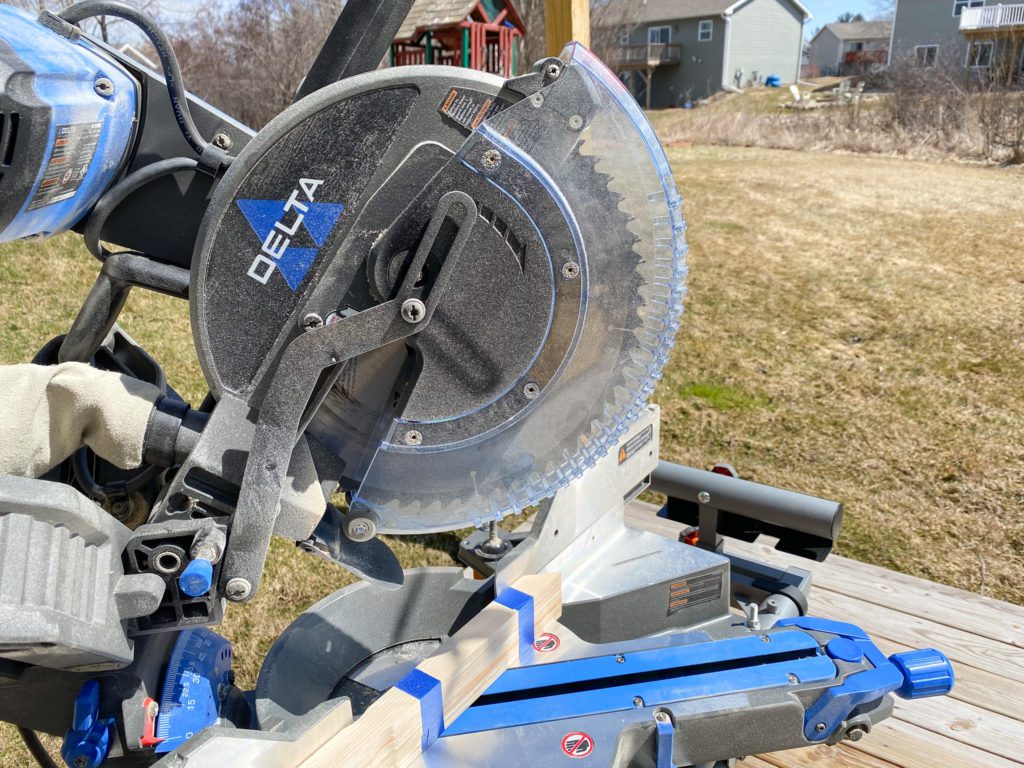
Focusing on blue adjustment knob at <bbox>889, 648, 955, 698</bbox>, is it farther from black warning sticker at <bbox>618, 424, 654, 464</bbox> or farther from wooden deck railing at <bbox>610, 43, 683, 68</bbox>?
wooden deck railing at <bbox>610, 43, 683, 68</bbox>

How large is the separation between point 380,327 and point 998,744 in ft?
6.54

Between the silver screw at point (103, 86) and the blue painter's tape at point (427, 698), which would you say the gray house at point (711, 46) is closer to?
the silver screw at point (103, 86)

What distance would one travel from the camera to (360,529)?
4.80 ft

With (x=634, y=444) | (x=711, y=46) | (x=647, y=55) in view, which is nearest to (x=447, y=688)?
(x=634, y=444)

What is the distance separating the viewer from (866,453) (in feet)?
13.6

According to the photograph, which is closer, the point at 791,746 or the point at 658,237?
the point at 658,237

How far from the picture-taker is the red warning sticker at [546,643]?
1868 mm

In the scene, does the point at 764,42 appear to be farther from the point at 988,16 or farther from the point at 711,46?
the point at 988,16

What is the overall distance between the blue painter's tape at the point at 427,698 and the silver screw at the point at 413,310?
64 centimetres

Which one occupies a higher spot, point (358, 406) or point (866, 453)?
point (358, 406)

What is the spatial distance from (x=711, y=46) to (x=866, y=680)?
119 ft

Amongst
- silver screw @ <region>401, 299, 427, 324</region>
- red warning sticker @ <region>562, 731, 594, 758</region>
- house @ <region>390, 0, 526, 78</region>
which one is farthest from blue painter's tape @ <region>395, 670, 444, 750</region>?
house @ <region>390, 0, 526, 78</region>

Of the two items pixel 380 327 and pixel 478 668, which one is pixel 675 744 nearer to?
pixel 478 668

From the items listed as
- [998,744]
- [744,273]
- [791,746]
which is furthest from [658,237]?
[744,273]
